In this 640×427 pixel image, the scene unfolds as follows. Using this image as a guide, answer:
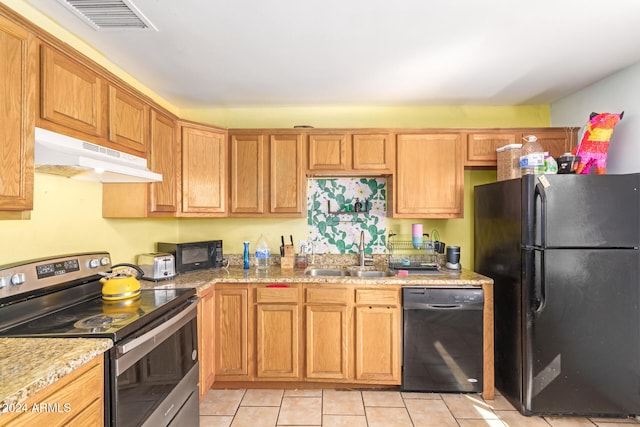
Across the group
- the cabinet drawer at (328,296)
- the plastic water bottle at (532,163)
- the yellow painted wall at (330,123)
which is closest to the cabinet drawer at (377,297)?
the cabinet drawer at (328,296)

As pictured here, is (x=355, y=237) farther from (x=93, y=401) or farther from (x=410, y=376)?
(x=93, y=401)

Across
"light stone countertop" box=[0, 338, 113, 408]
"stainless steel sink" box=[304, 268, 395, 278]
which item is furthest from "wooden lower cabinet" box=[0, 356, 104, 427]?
"stainless steel sink" box=[304, 268, 395, 278]

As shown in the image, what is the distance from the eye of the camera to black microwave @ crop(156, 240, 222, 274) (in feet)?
8.43

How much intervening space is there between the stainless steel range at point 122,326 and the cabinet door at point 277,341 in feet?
1.91

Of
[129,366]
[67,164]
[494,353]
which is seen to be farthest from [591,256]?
[67,164]

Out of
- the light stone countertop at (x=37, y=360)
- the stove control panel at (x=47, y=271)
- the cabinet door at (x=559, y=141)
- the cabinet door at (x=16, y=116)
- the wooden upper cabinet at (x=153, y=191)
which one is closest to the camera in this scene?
the light stone countertop at (x=37, y=360)

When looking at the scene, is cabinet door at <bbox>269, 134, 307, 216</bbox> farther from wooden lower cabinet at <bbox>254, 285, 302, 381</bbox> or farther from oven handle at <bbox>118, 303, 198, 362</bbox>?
oven handle at <bbox>118, 303, 198, 362</bbox>

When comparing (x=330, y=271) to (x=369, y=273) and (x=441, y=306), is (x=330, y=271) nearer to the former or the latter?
(x=369, y=273)

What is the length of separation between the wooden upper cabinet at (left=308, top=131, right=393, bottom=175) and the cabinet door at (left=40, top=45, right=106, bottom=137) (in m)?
1.58

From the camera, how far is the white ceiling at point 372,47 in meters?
1.66

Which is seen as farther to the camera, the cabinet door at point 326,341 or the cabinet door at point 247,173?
the cabinet door at point 247,173

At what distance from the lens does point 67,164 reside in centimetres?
140

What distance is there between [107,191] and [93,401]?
58.8 inches

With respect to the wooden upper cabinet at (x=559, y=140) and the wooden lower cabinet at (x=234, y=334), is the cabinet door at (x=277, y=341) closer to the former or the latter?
the wooden lower cabinet at (x=234, y=334)
